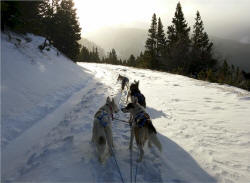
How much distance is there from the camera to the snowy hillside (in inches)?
138

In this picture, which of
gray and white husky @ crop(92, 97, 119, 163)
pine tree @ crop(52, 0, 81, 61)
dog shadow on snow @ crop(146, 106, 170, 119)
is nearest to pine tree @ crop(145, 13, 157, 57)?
pine tree @ crop(52, 0, 81, 61)

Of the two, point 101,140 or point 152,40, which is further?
point 152,40

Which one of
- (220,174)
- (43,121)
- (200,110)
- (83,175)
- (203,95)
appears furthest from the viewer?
(203,95)

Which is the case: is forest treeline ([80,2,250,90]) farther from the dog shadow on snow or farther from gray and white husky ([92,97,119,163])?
gray and white husky ([92,97,119,163])

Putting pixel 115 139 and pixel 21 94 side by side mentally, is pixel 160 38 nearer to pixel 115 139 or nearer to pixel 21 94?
pixel 21 94

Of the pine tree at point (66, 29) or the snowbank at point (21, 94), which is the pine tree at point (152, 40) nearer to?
the pine tree at point (66, 29)

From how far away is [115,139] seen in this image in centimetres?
486

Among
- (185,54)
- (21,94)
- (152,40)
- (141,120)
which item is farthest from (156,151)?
(152,40)

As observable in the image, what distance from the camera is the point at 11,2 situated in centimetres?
1255

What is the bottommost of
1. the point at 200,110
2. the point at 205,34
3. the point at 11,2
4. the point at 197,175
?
the point at 197,175

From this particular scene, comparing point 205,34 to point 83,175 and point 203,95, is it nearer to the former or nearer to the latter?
point 203,95

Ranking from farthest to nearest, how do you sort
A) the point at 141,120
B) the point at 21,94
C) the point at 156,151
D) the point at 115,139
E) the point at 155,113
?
the point at 155,113
the point at 21,94
the point at 115,139
the point at 156,151
the point at 141,120

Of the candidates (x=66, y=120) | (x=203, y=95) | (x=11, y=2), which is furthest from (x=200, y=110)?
(x=11, y=2)

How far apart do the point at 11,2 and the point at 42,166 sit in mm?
14352
